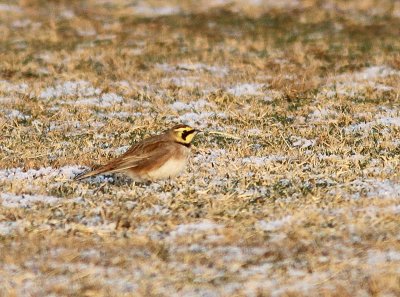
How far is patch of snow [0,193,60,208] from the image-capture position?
32.6 ft

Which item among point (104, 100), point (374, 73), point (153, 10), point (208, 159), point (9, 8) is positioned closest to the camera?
point (208, 159)

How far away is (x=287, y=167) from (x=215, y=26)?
14.8 m

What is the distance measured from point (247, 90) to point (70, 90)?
3617 millimetres

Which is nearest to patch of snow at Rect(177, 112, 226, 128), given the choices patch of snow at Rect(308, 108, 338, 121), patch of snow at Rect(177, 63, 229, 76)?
patch of snow at Rect(308, 108, 338, 121)

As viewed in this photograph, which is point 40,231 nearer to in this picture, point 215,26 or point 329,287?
point 329,287

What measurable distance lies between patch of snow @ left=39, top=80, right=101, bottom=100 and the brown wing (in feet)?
21.5

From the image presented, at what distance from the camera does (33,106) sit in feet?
52.9

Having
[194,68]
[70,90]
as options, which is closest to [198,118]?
[70,90]

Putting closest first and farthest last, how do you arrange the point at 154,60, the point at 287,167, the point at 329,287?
the point at 329,287, the point at 287,167, the point at 154,60

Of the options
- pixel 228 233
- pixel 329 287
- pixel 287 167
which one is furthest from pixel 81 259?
pixel 287 167

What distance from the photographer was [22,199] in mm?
10133

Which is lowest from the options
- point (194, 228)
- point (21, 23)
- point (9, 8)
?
point (194, 228)

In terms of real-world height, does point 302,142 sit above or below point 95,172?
below

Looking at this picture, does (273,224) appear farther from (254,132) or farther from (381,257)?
(254,132)
